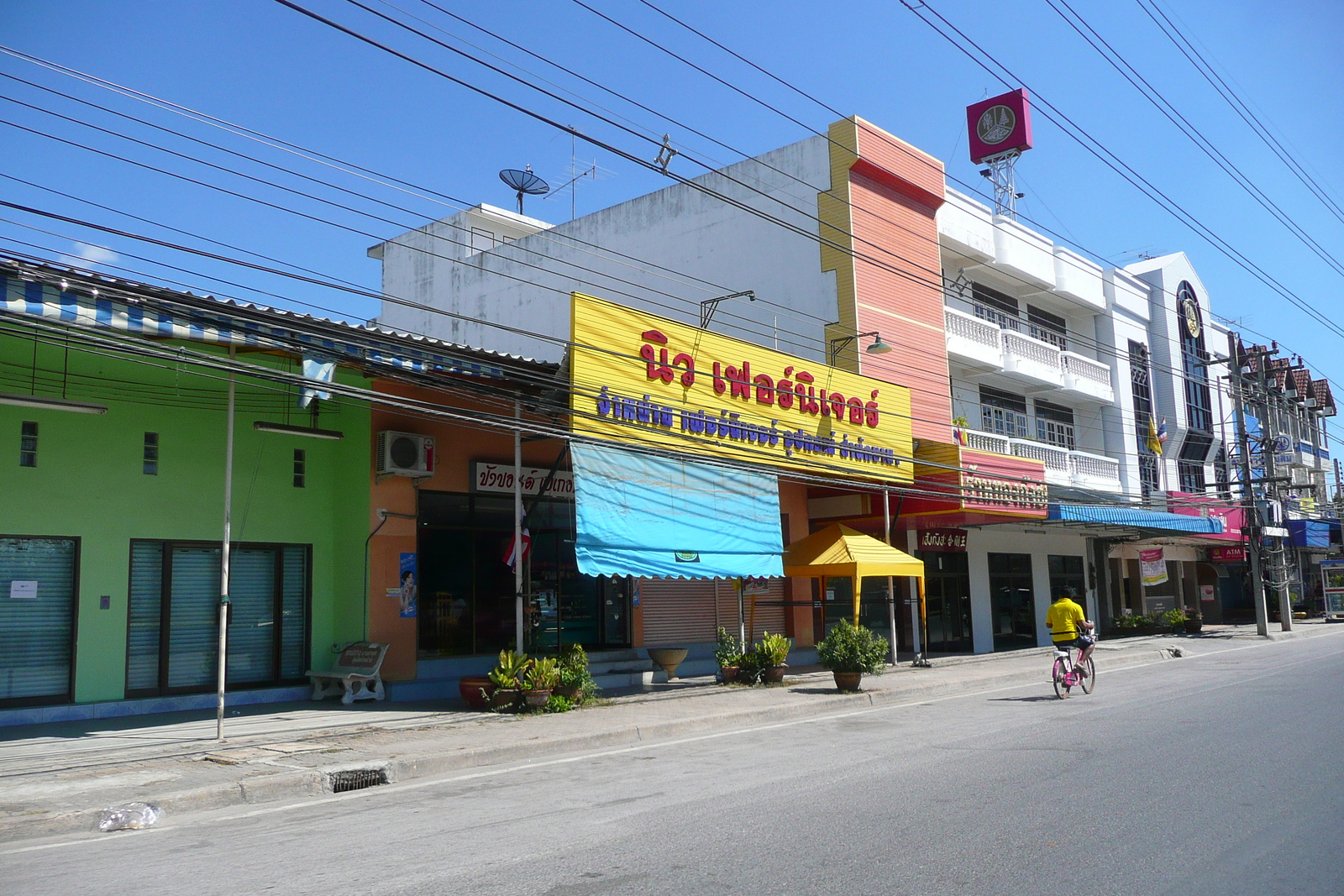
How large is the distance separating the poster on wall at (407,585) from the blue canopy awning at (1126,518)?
52.5 feet

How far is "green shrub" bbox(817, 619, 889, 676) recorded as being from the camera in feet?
54.0

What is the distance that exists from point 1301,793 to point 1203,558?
130 ft

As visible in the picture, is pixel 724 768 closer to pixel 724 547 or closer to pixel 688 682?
pixel 724 547

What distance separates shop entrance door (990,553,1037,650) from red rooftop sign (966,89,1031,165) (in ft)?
45.2

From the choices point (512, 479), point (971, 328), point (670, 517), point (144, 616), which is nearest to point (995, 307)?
point (971, 328)

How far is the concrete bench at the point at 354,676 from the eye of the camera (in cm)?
1450

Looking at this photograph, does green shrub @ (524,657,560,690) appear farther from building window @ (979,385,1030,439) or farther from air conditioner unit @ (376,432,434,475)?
building window @ (979,385,1030,439)

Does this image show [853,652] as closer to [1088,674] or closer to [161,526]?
[1088,674]

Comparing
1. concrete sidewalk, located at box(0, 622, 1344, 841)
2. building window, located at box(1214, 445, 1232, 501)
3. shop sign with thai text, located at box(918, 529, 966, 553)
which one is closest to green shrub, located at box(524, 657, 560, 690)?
concrete sidewalk, located at box(0, 622, 1344, 841)

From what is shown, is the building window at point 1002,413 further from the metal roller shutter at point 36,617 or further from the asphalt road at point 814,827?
the metal roller shutter at point 36,617

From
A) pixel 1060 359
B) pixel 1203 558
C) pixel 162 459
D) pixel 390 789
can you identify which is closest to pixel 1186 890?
pixel 390 789

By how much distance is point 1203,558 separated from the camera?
42.8m

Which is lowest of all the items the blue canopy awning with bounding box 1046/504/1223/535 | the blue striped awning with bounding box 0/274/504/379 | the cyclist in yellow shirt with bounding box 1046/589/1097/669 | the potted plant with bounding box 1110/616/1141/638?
the potted plant with bounding box 1110/616/1141/638

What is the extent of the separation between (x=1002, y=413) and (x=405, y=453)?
20.9 m
